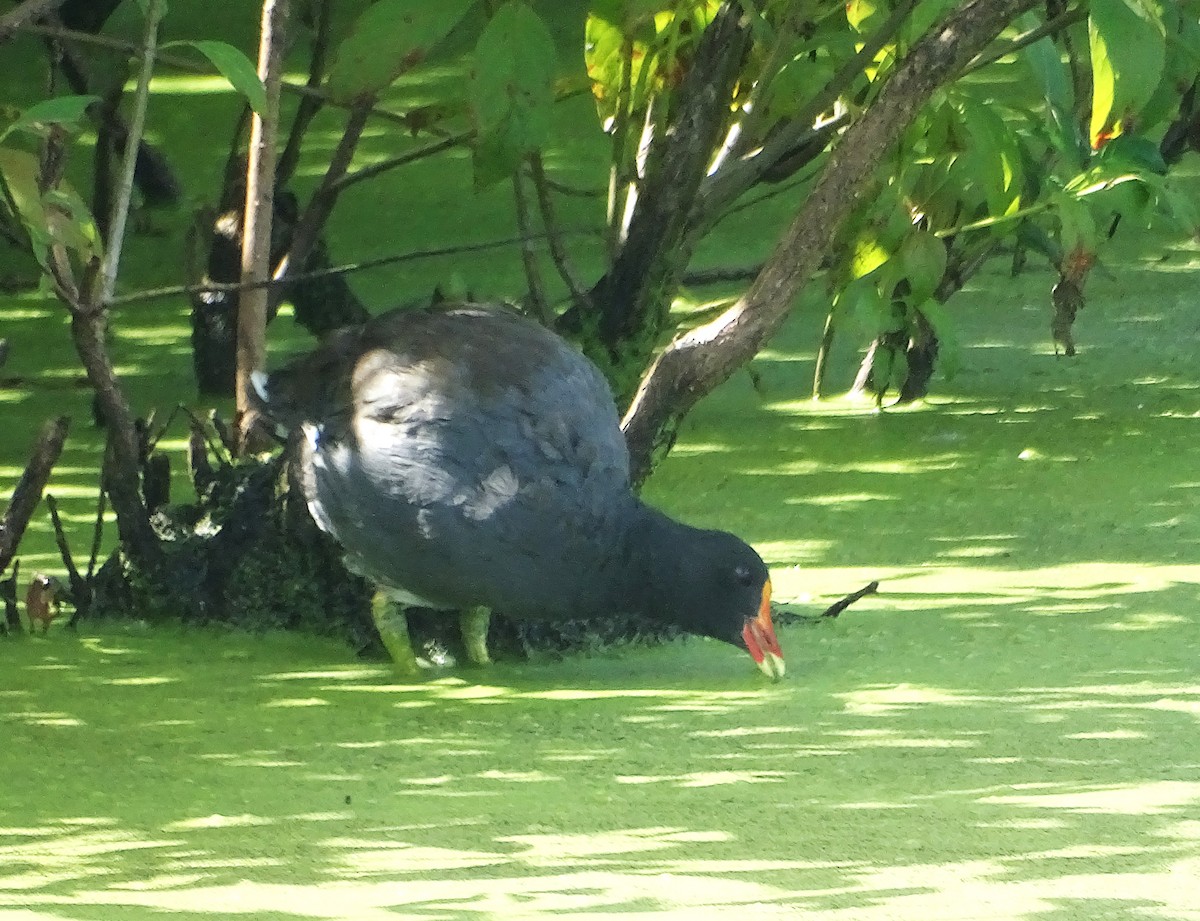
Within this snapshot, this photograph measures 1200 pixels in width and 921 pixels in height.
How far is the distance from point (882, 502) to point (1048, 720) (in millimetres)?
1009

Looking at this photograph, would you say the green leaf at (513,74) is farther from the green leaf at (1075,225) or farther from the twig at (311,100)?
the twig at (311,100)

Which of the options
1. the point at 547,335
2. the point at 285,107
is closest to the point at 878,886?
the point at 547,335

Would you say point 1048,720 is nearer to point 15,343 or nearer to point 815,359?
point 815,359

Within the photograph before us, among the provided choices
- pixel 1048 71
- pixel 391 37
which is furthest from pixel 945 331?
pixel 391 37

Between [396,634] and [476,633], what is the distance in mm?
101

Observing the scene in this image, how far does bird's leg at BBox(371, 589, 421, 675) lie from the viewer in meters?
2.48

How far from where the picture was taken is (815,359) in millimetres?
4023

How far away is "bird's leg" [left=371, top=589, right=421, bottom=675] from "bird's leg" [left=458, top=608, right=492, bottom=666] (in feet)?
0.24

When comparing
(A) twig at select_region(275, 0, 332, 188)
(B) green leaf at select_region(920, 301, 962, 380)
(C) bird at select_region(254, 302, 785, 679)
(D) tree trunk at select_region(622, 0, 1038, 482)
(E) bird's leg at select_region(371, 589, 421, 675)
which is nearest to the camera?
(C) bird at select_region(254, 302, 785, 679)

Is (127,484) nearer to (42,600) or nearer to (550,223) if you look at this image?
(42,600)

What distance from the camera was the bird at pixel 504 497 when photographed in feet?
7.44

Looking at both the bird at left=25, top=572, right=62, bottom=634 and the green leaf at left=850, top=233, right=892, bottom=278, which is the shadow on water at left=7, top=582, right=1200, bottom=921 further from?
the green leaf at left=850, top=233, right=892, bottom=278

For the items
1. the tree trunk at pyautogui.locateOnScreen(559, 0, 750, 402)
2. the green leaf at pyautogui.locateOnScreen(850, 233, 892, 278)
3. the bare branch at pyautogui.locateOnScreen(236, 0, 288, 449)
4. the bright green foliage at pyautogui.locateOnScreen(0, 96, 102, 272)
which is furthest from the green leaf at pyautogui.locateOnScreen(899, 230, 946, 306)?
the bright green foliage at pyautogui.locateOnScreen(0, 96, 102, 272)

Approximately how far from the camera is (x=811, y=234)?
249 centimetres
